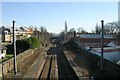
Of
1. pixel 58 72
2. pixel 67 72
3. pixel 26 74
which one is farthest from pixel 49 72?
pixel 26 74

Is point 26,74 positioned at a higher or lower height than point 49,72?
higher

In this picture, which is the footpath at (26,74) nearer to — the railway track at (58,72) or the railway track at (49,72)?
the railway track at (49,72)

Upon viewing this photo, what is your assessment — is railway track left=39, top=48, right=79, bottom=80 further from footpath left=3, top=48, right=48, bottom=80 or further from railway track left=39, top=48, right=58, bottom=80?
footpath left=3, top=48, right=48, bottom=80

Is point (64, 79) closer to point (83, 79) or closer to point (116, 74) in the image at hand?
point (83, 79)

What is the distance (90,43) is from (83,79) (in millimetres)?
38474

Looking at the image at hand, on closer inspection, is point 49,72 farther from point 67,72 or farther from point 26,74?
point 26,74

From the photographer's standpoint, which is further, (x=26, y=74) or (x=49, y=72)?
(x=49, y=72)

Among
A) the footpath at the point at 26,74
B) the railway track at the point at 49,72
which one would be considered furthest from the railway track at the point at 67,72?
the footpath at the point at 26,74

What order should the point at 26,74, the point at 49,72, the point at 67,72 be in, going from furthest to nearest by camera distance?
1. the point at 49,72
2. the point at 67,72
3. the point at 26,74

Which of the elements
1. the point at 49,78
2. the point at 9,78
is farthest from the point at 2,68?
the point at 49,78

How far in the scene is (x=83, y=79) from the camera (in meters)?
18.2

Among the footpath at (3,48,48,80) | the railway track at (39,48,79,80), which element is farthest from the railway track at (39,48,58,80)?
the footpath at (3,48,48,80)

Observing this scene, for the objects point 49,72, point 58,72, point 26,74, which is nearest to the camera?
point 26,74

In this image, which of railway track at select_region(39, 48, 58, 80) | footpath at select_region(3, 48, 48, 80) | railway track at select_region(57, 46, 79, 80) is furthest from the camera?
railway track at select_region(39, 48, 58, 80)
